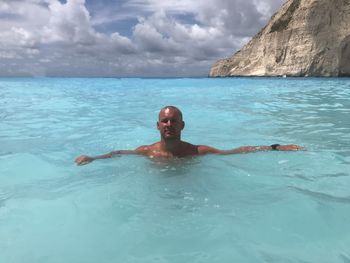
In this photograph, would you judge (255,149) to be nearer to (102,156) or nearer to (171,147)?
(171,147)

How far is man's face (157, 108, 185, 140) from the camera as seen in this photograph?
4.64m

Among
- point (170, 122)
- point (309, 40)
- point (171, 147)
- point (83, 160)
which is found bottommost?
point (83, 160)

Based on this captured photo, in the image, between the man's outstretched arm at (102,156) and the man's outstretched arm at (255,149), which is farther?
the man's outstretched arm at (255,149)

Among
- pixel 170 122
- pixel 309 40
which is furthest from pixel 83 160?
pixel 309 40

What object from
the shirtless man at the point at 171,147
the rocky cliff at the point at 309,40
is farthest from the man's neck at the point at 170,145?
the rocky cliff at the point at 309,40

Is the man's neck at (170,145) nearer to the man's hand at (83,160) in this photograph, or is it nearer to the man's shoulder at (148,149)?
the man's shoulder at (148,149)

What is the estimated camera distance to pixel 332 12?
2186 inches

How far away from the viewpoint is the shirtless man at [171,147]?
15.4 ft

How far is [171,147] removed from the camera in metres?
5.07

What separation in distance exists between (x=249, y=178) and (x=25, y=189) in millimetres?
2579

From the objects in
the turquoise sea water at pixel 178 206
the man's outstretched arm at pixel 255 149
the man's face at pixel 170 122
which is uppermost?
the man's face at pixel 170 122

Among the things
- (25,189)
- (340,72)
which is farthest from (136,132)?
(340,72)

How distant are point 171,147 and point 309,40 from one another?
188 ft

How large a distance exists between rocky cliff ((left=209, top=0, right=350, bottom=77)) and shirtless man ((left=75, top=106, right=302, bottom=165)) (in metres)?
55.5
